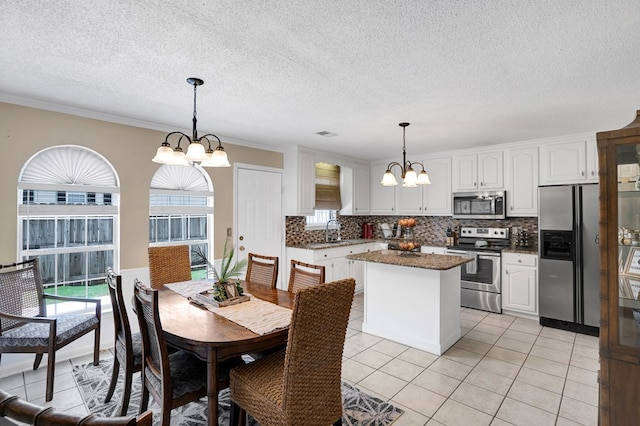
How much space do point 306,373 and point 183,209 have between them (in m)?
2.89

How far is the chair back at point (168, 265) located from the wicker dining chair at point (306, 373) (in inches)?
65.2

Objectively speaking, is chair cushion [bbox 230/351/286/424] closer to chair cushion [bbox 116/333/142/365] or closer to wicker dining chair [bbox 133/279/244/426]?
wicker dining chair [bbox 133/279/244/426]

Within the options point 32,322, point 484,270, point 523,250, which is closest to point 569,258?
point 523,250

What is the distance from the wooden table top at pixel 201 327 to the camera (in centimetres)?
170

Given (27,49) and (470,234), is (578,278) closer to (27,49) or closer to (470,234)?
(470,234)

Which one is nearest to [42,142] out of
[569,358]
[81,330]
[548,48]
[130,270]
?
[130,270]

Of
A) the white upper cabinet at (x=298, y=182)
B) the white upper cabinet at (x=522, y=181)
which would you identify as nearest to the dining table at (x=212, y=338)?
the white upper cabinet at (x=298, y=182)

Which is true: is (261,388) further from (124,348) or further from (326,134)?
(326,134)

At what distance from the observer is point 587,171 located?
13.0 feet

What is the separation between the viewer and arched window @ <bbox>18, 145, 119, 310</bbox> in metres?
2.90

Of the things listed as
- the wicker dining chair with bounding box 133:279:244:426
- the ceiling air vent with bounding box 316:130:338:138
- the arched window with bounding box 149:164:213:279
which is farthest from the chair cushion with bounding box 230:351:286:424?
the ceiling air vent with bounding box 316:130:338:138

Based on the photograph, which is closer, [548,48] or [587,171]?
[548,48]

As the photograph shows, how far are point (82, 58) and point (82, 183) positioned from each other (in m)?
1.51

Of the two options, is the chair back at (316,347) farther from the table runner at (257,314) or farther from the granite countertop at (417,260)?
the granite countertop at (417,260)
